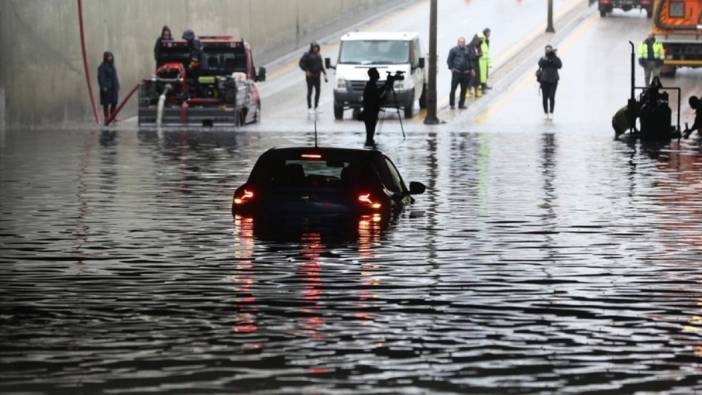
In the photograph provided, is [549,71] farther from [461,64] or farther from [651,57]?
[651,57]

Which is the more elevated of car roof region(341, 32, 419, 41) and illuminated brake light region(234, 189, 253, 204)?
car roof region(341, 32, 419, 41)

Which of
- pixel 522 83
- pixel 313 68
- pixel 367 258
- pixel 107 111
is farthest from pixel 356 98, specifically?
pixel 367 258

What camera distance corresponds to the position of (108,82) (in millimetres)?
49469

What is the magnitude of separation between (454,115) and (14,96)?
1101cm

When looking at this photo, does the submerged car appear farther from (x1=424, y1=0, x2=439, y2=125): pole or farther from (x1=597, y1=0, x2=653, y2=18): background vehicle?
(x1=597, y1=0, x2=653, y2=18): background vehicle

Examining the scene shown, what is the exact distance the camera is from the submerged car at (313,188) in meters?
20.1

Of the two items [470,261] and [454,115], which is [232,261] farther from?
[454,115]

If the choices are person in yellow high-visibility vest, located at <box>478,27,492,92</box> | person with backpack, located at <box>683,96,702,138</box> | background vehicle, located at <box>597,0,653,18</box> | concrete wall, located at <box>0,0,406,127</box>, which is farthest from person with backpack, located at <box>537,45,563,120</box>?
background vehicle, located at <box>597,0,653,18</box>

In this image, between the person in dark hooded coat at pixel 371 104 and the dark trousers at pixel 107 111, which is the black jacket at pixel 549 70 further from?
the dark trousers at pixel 107 111

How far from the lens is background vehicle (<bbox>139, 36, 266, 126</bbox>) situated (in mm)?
47750

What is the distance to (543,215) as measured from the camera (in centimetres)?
2369

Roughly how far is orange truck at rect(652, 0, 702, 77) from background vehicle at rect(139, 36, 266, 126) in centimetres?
1509

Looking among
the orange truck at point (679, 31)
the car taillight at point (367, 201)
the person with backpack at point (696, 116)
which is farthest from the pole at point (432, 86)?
the car taillight at point (367, 201)

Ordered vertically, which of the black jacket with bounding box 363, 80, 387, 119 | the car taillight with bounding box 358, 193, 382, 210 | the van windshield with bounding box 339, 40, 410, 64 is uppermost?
the car taillight with bounding box 358, 193, 382, 210
